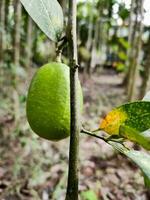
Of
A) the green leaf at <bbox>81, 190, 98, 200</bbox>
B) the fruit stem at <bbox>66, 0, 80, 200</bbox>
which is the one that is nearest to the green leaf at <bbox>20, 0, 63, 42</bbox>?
the fruit stem at <bbox>66, 0, 80, 200</bbox>

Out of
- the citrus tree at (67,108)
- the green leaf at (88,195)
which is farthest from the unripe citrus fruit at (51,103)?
the green leaf at (88,195)

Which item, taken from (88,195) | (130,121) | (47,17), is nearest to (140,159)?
(130,121)

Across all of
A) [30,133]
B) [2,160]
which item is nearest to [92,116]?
[30,133]

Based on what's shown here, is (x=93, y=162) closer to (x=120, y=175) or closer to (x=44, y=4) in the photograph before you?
(x=120, y=175)

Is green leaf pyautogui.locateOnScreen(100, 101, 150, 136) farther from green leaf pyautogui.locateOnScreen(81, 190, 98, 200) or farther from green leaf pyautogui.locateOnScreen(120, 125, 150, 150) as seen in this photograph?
green leaf pyautogui.locateOnScreen(81, 190, 98, 200)

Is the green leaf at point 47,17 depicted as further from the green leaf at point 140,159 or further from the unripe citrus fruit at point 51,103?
the green leaf at point 140,159

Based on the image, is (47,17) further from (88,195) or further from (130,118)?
(88,195)
